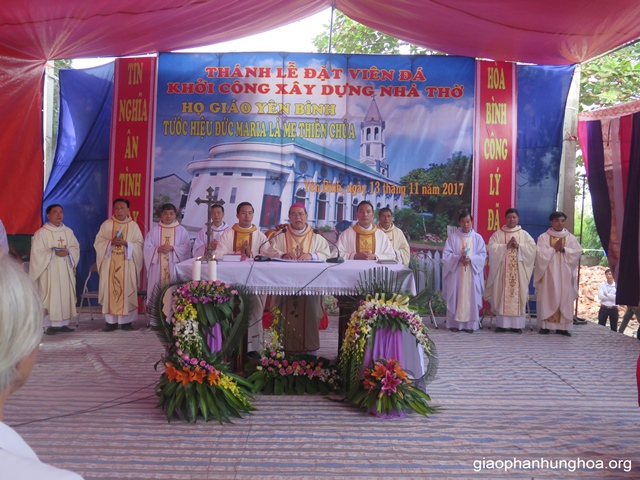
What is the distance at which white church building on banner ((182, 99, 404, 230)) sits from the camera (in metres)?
9.98

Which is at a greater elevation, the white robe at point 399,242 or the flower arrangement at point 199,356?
the white robe at point 399,242

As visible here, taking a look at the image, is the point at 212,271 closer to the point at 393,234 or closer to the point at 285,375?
the point at 285,375

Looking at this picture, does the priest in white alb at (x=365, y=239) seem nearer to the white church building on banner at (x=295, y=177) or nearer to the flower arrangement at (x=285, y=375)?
the flower arrangement at (x=285, y=375)

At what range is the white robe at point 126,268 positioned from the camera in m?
9.01

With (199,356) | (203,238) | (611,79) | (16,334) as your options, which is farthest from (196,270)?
(611,79)

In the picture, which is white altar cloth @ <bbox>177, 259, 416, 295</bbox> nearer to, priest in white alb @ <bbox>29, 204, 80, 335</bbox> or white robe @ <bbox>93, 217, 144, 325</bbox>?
white robe @ <bbox>93, 217, 144, 325</bbox>

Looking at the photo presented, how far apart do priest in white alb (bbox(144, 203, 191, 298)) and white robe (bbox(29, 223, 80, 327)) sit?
42.2 inches

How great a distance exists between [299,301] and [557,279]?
15.6 ft

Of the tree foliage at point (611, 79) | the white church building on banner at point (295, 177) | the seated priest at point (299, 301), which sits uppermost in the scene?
the tree foliage at point (611, 79)

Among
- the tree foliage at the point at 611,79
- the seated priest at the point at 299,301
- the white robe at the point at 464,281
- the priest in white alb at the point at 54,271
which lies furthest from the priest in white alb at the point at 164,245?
the tree foliage at the point at 611,79

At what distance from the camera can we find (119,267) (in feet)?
29.9

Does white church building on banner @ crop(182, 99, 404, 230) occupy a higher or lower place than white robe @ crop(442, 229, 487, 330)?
higher

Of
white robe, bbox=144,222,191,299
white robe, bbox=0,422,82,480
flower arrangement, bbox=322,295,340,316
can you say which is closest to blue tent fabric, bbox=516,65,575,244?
flower arrangement, bbox=322,295,340,316

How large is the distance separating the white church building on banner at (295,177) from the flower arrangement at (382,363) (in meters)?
5.16
